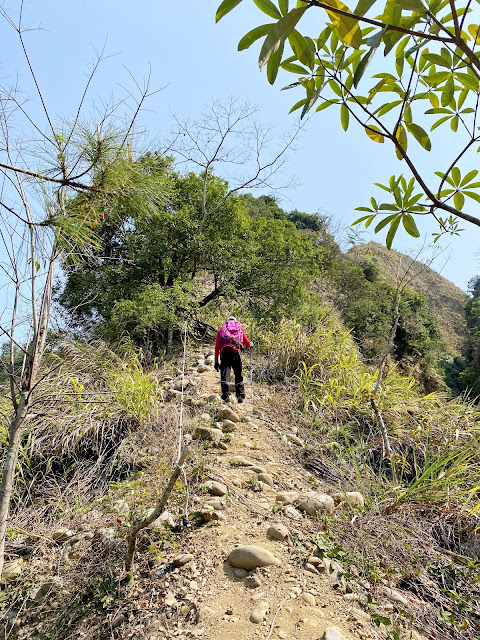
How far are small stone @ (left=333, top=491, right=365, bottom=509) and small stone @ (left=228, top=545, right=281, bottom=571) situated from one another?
81cm

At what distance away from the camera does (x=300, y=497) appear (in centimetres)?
260

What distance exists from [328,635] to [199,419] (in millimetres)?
2347

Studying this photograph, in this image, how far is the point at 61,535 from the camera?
242 cm

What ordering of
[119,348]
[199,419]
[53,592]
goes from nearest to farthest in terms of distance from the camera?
1. [53,592]
2. [199,419]
3. [119,348]

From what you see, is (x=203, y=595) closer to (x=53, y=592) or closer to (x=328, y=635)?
(x=328, y=635)

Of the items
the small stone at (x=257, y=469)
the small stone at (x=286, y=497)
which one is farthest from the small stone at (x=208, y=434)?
the small stone at (x=286, y=497)

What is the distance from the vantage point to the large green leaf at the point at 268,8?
69 cm

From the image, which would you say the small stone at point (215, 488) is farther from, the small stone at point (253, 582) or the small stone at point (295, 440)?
the small stone at point (295, 440)

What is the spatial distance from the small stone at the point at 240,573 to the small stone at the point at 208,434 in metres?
1.40

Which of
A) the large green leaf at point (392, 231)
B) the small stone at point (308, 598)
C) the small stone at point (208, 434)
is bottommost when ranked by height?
the small stone at point (308, 598)

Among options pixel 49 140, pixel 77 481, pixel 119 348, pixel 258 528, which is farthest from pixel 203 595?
pixel 119 348

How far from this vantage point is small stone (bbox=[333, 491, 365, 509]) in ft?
8.48

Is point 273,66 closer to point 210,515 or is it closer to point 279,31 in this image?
point 279,31

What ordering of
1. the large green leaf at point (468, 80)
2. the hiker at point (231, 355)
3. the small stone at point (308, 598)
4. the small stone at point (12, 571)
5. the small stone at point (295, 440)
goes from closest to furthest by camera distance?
1. the large green leaf at point (468, 80)
2. the small stone at point (308, 598)
3. the small stone at point (12, 571)
4. the small stone at point (295, 440)
5. the hiker at point (231, 355)
